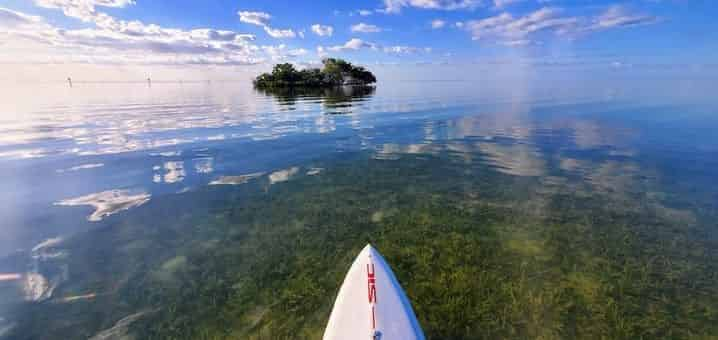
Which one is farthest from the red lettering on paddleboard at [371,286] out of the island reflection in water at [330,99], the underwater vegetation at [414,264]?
the island reflection in water at [330,99]

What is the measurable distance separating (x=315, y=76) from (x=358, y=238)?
161473 millimetres

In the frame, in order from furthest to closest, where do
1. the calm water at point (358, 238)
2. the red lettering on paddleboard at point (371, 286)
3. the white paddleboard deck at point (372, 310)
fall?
the calm water at point (358, 238) < the red lettering on paddleboard at point (371, 286) < the white paddleboard deck at point (372, 310)

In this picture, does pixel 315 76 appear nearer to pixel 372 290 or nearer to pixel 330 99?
pixel 330 99

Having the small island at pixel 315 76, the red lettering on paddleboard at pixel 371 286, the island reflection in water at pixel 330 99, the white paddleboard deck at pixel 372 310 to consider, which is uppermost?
the small island at pixel 315 76

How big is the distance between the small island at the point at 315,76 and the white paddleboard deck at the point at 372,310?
162 metres

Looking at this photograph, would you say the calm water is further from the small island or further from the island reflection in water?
the small island

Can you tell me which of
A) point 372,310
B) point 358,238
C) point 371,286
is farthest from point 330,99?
point 372,310

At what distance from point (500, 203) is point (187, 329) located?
37.8 feet

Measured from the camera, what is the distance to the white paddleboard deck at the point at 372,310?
5.16 metres

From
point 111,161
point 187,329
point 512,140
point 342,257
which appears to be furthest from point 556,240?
point 111,161

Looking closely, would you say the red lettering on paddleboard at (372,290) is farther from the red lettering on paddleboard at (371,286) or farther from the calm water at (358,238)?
the calm water at (358,238)

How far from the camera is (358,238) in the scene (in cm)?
1016

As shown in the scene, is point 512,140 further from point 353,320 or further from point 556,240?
point 353,320

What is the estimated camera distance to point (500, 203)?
12.3 metres
